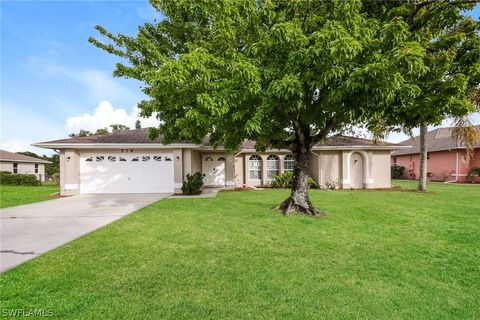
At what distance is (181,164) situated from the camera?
52.4ft

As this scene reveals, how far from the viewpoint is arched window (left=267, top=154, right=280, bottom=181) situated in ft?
63.0

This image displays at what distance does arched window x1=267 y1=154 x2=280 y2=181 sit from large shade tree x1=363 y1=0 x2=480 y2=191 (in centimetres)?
1153

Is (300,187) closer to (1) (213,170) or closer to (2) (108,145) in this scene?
(1) (213,170)

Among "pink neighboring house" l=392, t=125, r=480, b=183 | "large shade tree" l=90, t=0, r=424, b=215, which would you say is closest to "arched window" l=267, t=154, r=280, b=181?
"pink neighboring house" l=392, t=125, r=480, b=183

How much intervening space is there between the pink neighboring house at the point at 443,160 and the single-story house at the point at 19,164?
39280mm

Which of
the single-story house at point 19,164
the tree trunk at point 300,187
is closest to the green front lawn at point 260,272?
the tree trunk at point 300,187

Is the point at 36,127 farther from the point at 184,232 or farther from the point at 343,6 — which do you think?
the point at 343,6

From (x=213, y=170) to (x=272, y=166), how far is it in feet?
14.1

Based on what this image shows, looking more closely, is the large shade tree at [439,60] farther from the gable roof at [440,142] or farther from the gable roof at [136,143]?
the gable roof at [440,142]

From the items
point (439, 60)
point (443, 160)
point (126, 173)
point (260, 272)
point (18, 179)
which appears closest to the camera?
point (260, 272)

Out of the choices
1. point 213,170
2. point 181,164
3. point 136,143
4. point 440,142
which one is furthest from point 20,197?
point 440,142

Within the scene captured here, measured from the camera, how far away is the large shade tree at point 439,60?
256 inches

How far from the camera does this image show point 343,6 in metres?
6.18

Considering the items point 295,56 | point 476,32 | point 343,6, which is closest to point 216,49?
point 295,56
